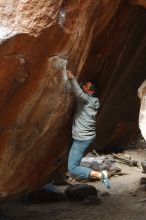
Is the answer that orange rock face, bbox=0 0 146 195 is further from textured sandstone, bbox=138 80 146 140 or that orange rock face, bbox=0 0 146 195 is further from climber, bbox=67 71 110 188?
textured sandstone, bbox=138 80 146 140

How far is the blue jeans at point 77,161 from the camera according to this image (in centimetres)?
849

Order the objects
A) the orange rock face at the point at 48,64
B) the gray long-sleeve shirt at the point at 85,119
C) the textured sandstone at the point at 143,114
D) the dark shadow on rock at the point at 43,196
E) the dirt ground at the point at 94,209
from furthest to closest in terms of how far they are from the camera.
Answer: the dark shadow on rock at the point at 43,196 < the dirt ground at the point at 94,209 < the gray long-sleeve shirt at the point at 85,119 < the textured sandstone at the point at 143,114 < the orange rock face at the point at 48,64

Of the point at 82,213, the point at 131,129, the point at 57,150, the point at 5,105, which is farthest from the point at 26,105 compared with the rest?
the point at 131,129

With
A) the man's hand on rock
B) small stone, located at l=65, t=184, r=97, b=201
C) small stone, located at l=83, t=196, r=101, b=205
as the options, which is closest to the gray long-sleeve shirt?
the man's hand on rock

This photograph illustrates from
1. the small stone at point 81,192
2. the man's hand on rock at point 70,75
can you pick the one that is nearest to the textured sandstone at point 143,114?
the man's hand on rock at point 70,75

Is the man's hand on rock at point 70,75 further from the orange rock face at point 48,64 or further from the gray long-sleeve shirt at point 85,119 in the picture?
the gray long-sleeve shirt at point 85,119

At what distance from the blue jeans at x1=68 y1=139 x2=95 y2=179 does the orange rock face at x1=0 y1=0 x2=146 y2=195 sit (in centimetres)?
53

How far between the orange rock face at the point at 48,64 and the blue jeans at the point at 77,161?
1.73 feet

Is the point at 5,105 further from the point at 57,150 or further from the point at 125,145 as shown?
the point at 125,145

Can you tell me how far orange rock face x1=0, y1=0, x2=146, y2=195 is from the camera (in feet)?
22.9

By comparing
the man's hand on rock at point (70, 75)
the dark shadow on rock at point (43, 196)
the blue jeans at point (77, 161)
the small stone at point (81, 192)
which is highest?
the man's hand on rock at point (70, 75)

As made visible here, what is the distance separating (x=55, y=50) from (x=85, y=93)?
1.35 meters

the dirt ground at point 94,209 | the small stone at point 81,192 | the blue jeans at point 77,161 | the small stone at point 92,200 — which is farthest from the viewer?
the small stone at point 81,192

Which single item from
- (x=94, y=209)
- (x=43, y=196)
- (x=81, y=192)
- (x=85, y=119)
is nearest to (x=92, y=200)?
(x=81, y=192)
